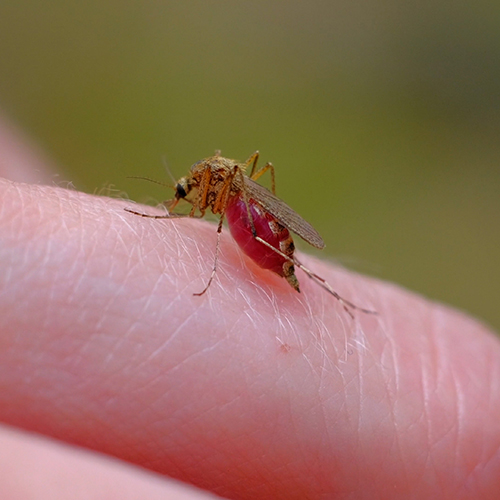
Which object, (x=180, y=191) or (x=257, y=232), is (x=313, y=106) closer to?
(x=180, y=191)

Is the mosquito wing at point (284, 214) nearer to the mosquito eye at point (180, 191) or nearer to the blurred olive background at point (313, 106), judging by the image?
the mosquito eye at point (180, 191)

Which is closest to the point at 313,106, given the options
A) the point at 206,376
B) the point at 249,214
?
the point at 249,214

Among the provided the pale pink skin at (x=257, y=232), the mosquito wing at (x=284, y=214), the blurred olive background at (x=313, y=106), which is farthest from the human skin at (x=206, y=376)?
the blurred olive background at (x=313, y=106)

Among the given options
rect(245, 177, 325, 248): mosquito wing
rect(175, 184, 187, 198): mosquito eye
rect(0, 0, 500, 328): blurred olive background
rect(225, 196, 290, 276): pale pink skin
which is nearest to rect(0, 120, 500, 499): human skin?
rect(225, 196, 290, 276): pale pink skin

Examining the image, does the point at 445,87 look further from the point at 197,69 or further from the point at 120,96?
the point at 120,96

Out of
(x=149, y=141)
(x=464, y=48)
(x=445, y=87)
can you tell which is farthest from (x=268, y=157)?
(x=464, y=48)

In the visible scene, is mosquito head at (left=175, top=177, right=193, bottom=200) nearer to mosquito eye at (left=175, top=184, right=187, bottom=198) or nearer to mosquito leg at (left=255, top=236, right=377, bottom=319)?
mosquito eye at (left=175, top=184, right=187, bottom=198)
